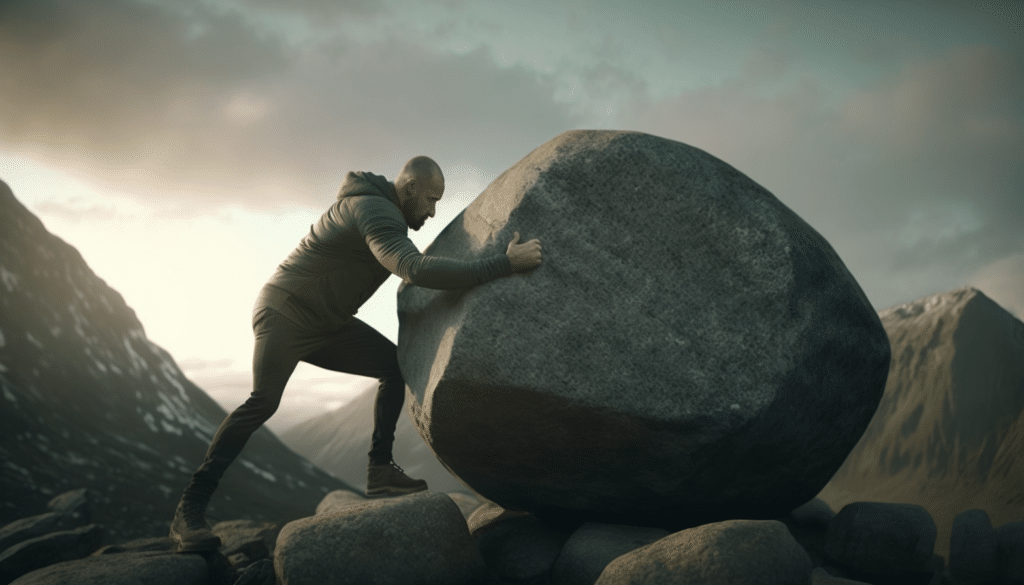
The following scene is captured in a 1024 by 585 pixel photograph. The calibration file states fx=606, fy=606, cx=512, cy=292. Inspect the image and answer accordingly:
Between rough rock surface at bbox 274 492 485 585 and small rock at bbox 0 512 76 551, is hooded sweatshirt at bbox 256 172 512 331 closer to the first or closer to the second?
rough rock surface at bbox 274 492 485 585

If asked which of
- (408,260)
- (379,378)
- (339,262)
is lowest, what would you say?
(379,378)

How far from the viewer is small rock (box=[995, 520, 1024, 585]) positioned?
427cm

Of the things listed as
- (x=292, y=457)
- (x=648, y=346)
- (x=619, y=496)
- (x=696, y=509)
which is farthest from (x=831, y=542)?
(x=292, y=457)

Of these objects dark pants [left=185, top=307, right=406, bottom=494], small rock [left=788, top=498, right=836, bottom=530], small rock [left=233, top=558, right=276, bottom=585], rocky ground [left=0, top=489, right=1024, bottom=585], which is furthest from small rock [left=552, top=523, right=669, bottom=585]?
small rock [left=233, top=558, right=276, bottom=585]

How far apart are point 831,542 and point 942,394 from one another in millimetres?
13036

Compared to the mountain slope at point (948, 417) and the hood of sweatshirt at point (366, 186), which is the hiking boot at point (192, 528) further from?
the mountain slope at point (948, 417)

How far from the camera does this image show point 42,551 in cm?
471

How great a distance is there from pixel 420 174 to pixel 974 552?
16.1 feet

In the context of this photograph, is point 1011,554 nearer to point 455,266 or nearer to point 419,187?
point 455,266

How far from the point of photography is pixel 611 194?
3826 millimetres

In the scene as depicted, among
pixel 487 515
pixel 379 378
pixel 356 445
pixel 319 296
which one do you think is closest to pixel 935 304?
pixel 487 515

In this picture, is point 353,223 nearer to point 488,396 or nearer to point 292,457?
point 488,396

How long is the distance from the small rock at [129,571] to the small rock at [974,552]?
17.6ft

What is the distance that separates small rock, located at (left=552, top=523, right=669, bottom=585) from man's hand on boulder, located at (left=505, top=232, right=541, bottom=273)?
1.80 metres
